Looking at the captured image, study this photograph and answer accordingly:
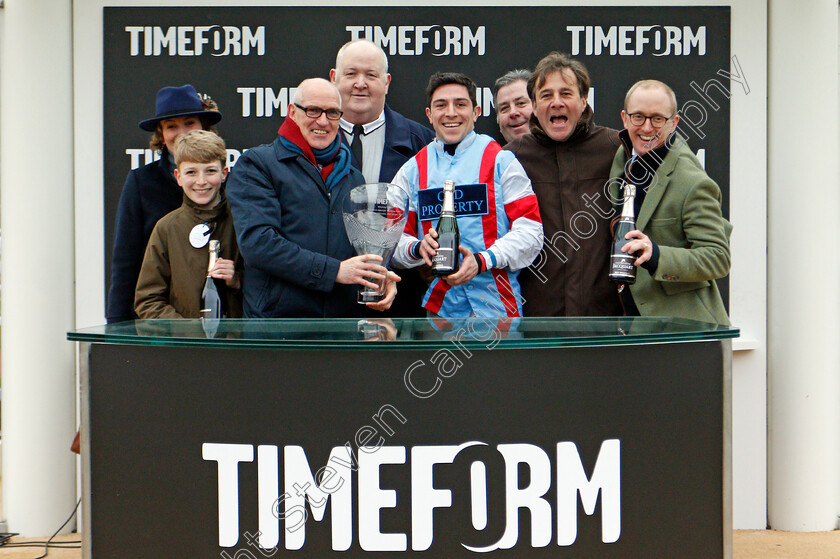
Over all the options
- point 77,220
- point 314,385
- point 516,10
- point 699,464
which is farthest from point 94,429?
point 516,10

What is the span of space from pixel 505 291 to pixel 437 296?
0.29 metres

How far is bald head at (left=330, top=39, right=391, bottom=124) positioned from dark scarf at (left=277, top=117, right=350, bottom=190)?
42 cm

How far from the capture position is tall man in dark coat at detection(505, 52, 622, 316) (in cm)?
343

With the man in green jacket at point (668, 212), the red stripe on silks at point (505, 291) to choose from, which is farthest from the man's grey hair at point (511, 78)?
the red stripe on silks at point (505, 291)

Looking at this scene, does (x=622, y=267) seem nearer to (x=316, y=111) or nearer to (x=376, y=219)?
(x=376, y=219)

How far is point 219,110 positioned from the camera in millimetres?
4129

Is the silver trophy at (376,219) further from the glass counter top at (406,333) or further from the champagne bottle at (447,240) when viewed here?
the glass counter top at (406,333)

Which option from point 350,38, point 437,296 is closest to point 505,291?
point 437,296

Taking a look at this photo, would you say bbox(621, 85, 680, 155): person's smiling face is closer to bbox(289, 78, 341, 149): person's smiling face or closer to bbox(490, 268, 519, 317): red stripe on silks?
bbox(490, 268, 519, 317): red stripe on silks

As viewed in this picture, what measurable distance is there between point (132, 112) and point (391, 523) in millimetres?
2879

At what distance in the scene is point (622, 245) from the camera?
3.17 metres

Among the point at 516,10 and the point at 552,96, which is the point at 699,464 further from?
the point at 516,10

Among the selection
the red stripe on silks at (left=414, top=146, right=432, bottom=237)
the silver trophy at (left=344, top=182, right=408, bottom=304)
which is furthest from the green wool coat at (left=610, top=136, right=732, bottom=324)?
the silver trophy at (left=344, top=182, right=408, bottom=304)

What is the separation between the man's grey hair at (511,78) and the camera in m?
4.07
